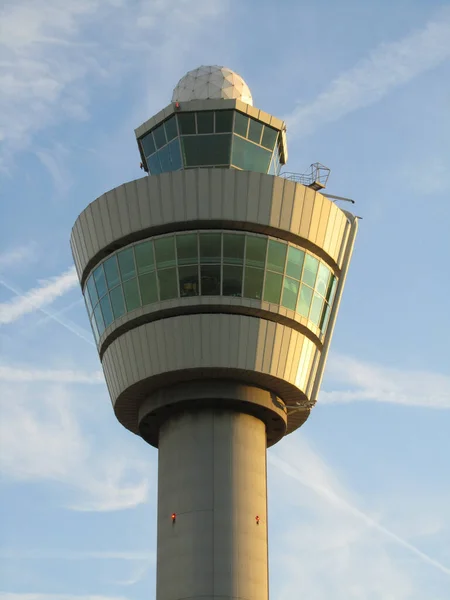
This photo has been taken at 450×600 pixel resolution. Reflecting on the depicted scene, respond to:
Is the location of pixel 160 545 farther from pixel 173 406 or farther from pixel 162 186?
pixel 162 186

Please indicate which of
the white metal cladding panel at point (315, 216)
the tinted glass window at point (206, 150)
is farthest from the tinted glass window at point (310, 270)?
the tinted glass window at point (206, 150)

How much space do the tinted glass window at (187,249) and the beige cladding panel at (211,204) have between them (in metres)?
0.61

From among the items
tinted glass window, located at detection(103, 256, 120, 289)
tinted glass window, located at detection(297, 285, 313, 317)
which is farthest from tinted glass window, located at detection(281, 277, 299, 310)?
tinted glass window, located at detection(103, 256, 120, 289)

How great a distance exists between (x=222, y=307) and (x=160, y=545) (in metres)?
8.79

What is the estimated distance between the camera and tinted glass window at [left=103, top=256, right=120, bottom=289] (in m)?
36.0

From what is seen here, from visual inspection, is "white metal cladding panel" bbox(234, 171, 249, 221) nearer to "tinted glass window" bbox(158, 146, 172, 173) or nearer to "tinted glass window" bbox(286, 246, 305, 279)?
"tinted glass window" bbox(286, 246, 305, 279)

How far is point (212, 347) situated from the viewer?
1335 inches

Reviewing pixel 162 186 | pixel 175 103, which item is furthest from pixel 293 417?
pixel 175 103

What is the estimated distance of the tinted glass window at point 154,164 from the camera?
39888 millimetres

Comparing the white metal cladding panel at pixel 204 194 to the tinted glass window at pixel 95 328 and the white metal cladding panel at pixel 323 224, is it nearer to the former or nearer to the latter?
the white metal cladding panel at pixel 323 224

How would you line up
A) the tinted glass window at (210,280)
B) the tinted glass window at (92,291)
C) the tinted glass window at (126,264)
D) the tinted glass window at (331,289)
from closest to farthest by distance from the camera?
1. the tinted glass window at (210,280)
2. the tinted glass window at (126,264)
3. the tinted glass window at (331,289)
4. the tinted glass window at (92,291)

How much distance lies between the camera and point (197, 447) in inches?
1364

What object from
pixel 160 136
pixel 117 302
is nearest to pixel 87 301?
pixel 117 302

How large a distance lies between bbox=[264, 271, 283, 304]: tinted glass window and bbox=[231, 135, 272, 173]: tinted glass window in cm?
551
